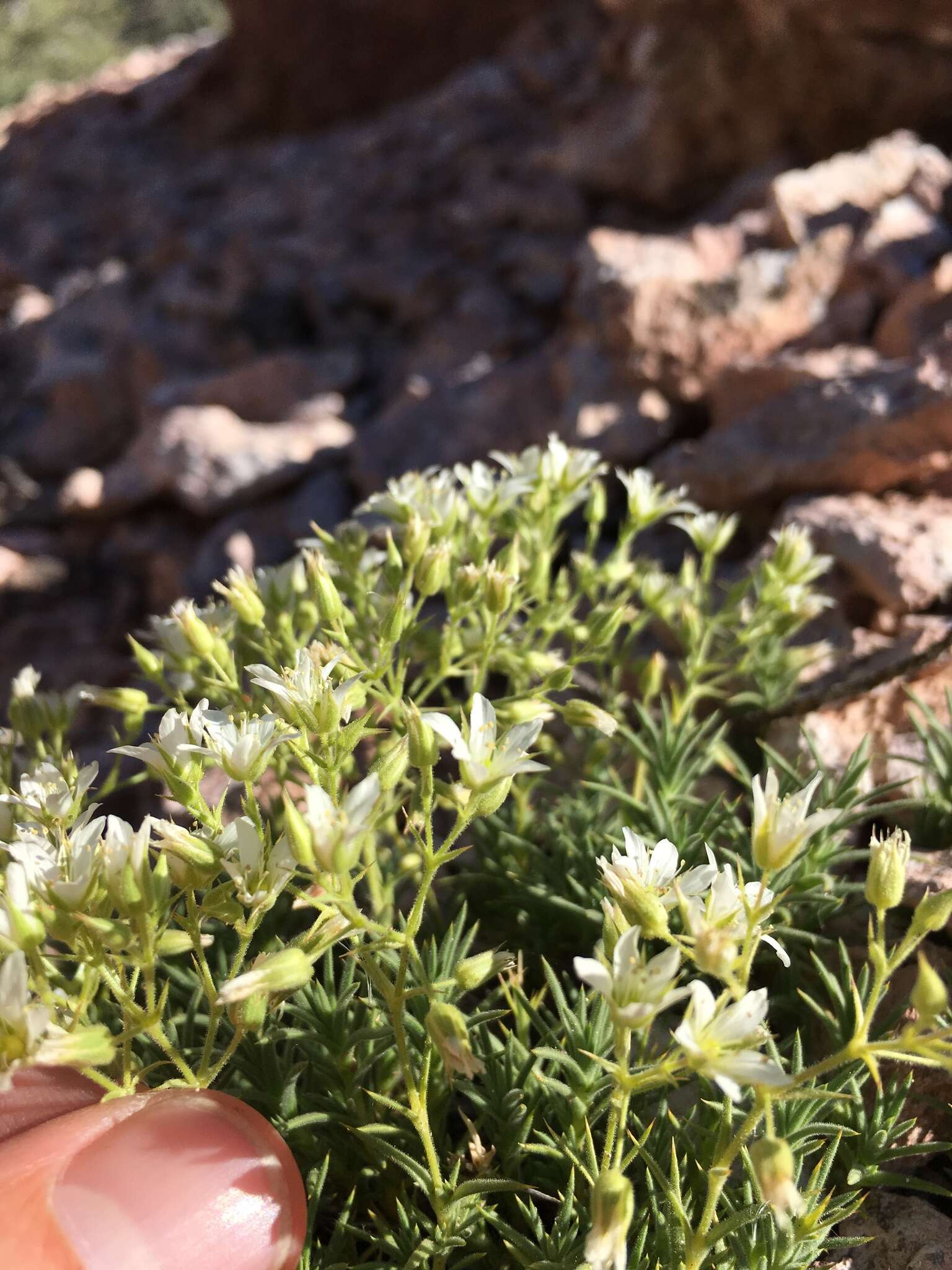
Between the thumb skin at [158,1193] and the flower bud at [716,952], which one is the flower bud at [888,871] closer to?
the flower bud at [716,952]

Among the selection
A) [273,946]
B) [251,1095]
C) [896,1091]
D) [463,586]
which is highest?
[463,586]

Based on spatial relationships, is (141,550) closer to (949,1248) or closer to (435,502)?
(435,502)

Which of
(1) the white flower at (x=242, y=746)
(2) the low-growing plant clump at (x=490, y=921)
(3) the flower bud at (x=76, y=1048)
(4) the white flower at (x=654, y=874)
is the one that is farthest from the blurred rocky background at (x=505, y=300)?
(3) the flower bud at (x=76, y=1048)

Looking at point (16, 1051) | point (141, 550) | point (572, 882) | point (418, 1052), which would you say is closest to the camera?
point (16, 1051)

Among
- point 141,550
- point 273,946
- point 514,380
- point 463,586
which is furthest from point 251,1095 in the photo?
point 141,550

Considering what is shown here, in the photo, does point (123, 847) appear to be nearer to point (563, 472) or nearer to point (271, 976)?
point (271, 976)

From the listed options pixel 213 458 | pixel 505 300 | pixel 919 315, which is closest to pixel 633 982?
pixel 919 315
